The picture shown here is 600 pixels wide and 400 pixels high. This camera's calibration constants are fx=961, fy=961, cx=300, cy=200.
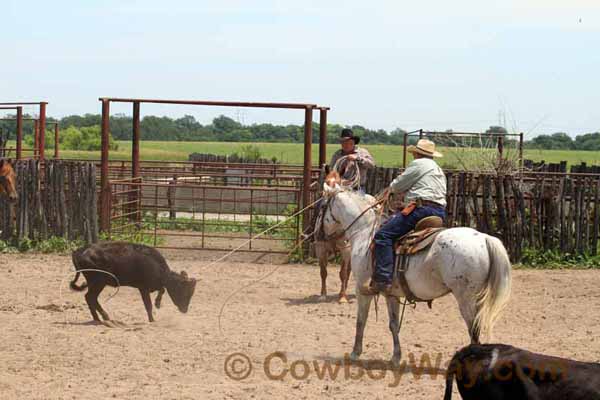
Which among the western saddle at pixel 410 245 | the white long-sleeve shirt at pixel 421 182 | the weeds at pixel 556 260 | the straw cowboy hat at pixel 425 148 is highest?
the straw cowboy hat at pixel 425 148

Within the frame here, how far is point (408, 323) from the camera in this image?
10.2 meters

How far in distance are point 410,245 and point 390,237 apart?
0.74 ft

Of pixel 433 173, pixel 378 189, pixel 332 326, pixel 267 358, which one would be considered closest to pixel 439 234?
pixel 433 173

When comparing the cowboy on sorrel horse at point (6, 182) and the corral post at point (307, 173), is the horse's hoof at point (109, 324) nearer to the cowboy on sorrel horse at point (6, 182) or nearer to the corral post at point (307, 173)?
the cowboy on sorrel horse at point (6, 182)

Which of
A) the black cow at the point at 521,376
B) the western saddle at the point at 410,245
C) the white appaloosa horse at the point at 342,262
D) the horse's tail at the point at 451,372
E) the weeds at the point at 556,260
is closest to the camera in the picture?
the black cow at the point at 521,376

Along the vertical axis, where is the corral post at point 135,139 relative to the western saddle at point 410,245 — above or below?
above

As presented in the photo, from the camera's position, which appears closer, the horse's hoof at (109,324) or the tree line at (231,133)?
the horse's hoof at (109,324)

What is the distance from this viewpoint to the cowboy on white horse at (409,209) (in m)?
8.29

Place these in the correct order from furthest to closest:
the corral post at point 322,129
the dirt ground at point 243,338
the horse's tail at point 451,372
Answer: the corral post at point 322,129, the dirt ground at point 243,338, the horse's tail at point 451,372

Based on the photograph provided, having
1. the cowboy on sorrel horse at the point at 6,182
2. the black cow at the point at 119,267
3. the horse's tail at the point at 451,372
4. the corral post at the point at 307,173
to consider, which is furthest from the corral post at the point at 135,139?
the horse's tail at the point at 451,372

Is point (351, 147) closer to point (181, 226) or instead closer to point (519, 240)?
point (519, 240)

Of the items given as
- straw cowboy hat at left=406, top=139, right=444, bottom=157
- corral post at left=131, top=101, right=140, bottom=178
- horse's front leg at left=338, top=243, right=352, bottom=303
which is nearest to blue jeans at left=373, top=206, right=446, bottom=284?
straw cowboy hat at left=406, top=139, right=444, bottom=157

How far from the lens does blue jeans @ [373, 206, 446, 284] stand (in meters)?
8.29

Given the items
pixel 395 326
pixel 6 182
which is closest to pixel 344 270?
pixel 395 326
